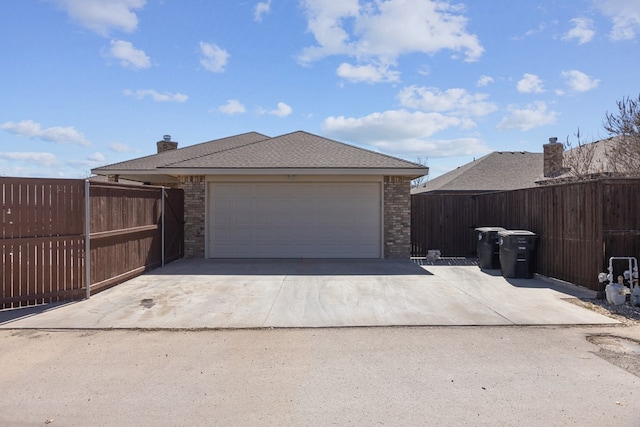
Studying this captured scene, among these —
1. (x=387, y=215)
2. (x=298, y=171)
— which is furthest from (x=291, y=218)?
(x=387, y=215)

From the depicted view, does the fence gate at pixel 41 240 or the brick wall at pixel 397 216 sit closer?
the fence gate at pixel 41 240

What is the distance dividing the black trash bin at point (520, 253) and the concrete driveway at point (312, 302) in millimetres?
286

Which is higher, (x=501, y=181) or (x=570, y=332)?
(x=501, y=181)

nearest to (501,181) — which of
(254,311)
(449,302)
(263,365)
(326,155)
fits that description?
(326,155)

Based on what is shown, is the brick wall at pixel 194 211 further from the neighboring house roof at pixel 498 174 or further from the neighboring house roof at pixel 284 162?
the neighboring house roof at pixel 498 174

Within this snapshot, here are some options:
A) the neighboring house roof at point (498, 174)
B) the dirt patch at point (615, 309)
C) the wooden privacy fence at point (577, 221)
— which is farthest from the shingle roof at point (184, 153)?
the dirt patch at point (615, 309)

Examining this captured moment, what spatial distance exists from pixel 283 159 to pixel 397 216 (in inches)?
153

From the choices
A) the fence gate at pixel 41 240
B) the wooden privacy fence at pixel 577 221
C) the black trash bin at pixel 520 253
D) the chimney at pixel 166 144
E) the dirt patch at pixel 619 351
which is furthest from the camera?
the chimney at pixel 166 144

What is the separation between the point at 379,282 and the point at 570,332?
4.23m

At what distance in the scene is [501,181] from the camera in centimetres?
2161

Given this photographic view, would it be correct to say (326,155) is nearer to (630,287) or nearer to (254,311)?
(254,311)

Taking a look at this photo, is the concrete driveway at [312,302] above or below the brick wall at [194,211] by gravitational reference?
below

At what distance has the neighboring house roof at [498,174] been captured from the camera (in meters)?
21.0

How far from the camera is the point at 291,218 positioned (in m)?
13.6
